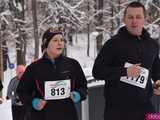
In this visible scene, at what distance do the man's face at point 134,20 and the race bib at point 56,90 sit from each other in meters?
0.98

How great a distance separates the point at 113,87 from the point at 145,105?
41cm

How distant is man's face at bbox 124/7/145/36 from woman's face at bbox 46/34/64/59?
30.8 inches

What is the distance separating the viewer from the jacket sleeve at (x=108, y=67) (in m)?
5.25

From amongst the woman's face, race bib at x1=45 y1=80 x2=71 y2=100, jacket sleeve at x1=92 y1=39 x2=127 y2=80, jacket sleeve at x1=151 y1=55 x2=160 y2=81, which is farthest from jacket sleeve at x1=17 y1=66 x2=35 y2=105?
jacket sleeve at x1=151 y1=55 x2=160 y2=81

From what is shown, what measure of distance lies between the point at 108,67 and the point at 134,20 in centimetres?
57

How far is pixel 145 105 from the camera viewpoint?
5.50 meters

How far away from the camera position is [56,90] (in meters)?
5.65

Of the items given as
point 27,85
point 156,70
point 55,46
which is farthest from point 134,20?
point 27,85

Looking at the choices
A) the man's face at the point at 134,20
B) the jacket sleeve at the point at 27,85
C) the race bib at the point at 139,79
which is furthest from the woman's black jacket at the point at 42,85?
the man's face at the point at 134,20

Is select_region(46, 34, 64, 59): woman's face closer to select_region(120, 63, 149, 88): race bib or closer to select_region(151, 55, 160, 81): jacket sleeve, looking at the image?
select_region(120, 63, 149, 88): race bib

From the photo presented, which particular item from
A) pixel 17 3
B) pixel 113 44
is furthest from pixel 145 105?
pixel 17 3

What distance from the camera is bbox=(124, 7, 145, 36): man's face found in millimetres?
5336

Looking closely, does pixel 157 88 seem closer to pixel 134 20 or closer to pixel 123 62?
pixel 123 62

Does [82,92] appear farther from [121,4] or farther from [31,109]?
[121,4]
